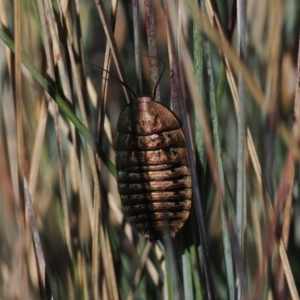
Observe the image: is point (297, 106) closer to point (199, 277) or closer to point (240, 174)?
point (240, 174)

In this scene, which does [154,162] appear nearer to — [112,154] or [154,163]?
[154,163]

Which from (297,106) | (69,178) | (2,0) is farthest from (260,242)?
(2,0)

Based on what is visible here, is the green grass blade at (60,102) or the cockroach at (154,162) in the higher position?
the green grass blade at (60,102)

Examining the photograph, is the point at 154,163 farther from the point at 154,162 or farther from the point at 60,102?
the point at 60,102

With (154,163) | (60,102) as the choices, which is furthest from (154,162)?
(60,102)

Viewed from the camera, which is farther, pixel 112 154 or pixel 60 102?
pixel 112 154
